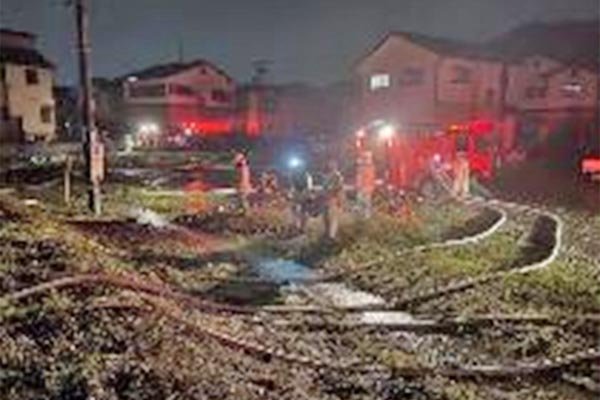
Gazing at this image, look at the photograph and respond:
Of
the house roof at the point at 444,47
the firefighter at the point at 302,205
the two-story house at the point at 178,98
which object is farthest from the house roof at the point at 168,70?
the firefighter at the point at 302,205

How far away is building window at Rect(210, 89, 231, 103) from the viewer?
260ft

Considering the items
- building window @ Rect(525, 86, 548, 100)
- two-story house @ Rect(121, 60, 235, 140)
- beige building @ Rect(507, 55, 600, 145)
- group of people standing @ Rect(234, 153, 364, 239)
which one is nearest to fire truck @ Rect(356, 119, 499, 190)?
group of people standing @ Rect(234, 153, 364, 239)

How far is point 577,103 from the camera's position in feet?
177

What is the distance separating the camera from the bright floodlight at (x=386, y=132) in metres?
35.5

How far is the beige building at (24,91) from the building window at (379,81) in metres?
24.5

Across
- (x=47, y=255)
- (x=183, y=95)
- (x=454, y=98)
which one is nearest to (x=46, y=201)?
(x=47, y=255)

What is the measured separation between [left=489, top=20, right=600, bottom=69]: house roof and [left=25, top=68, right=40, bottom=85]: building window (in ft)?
116

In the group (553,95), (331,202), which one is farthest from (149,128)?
(331,202)

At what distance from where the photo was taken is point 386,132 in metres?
35.7

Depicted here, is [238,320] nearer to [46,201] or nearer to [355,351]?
[355,351]

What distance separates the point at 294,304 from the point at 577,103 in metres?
42.7

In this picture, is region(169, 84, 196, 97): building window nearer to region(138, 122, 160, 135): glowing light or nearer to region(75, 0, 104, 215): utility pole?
region(138, 122, 160, 135): glowing light

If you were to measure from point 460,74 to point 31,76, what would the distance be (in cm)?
3249

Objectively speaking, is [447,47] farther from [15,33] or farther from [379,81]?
[15,33]
